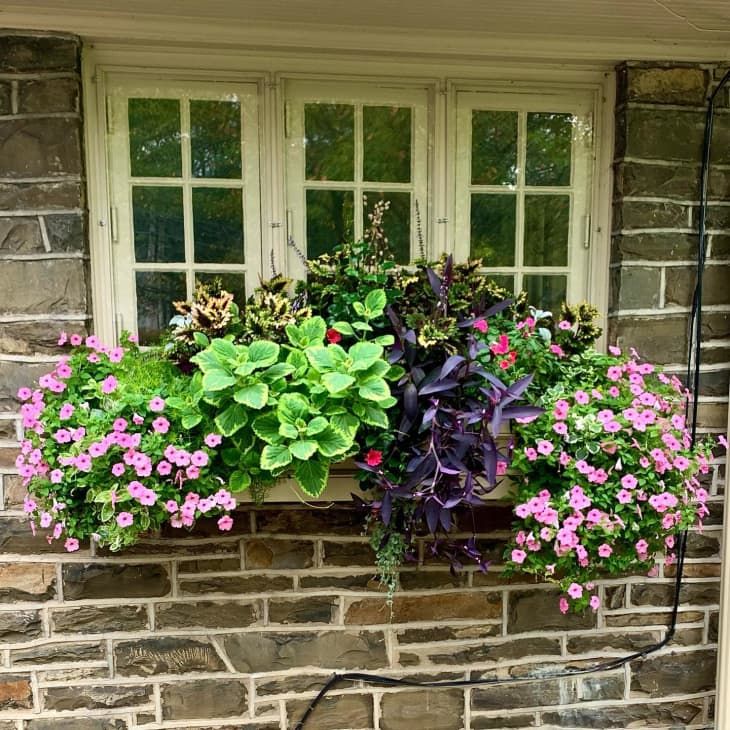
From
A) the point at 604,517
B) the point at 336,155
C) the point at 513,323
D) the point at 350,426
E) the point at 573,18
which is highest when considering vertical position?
the point at 573,18

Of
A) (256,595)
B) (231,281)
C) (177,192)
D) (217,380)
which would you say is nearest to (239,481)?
(217,380)

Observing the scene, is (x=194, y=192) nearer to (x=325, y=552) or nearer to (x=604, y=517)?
(x=325, y=552)

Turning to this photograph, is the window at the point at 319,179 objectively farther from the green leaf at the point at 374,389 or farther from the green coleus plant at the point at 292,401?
the green leaf at the point at 374,389

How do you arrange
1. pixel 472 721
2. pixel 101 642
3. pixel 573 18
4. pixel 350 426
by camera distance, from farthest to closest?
pixel 472 721 → pixel 101 642 → pixel 573 18 → pixel 350 426

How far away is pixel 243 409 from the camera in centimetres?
135

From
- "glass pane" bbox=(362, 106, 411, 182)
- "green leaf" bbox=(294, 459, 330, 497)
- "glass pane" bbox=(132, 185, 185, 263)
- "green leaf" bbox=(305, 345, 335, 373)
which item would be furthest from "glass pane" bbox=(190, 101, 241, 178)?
"green leaf" bbox=(294, 459, 330, 497)

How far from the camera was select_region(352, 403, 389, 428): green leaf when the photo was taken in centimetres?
134

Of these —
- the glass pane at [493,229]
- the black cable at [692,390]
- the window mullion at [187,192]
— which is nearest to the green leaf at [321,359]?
the window mullion at [187,192]

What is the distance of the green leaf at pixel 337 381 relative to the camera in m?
1.30

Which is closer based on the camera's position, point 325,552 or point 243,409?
point 243,409

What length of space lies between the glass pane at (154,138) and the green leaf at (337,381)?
0.86 meters

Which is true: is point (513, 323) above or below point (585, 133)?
below

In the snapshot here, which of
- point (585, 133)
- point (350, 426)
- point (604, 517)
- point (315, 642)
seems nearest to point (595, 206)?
point (585, 133)

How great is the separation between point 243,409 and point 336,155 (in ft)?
2.83
